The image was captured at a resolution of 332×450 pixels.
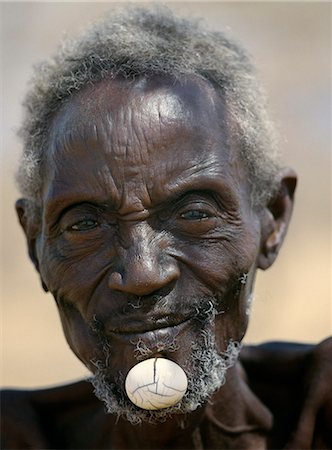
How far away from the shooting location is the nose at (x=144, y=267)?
2.25 meters

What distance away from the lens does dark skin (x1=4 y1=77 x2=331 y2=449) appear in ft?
7.62

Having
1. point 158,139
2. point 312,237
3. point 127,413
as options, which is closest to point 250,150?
point 158,139

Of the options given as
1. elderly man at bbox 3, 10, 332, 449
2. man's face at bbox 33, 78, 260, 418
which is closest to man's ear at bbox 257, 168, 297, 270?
elderly man at bbox 3, 10, 332, 449

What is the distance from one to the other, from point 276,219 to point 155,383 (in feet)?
2.39

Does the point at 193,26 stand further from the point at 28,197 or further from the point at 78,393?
the point at 78,393

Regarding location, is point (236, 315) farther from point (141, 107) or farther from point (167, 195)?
point (141, 107)

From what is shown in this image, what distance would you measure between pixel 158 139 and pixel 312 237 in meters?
4.57

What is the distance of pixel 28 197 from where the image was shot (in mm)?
2742

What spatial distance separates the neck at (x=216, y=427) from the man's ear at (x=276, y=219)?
332mm

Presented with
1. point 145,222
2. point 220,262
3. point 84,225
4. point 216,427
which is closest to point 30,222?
point 84,225

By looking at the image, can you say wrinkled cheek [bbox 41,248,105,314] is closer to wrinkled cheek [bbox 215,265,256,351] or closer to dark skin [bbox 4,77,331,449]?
dark skin [bbox 4,77,331,449]

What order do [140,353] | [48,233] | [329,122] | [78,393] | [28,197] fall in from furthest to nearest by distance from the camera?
[329,122]
[78,393]
[28,197]
[48,233]
[140,353]

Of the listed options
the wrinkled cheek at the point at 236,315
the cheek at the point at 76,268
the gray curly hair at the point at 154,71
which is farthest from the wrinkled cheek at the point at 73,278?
the wrinkled cheek at the point at 236,315

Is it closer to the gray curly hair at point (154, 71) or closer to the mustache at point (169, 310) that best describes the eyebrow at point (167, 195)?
the gray curly hair at point (154, 71)
